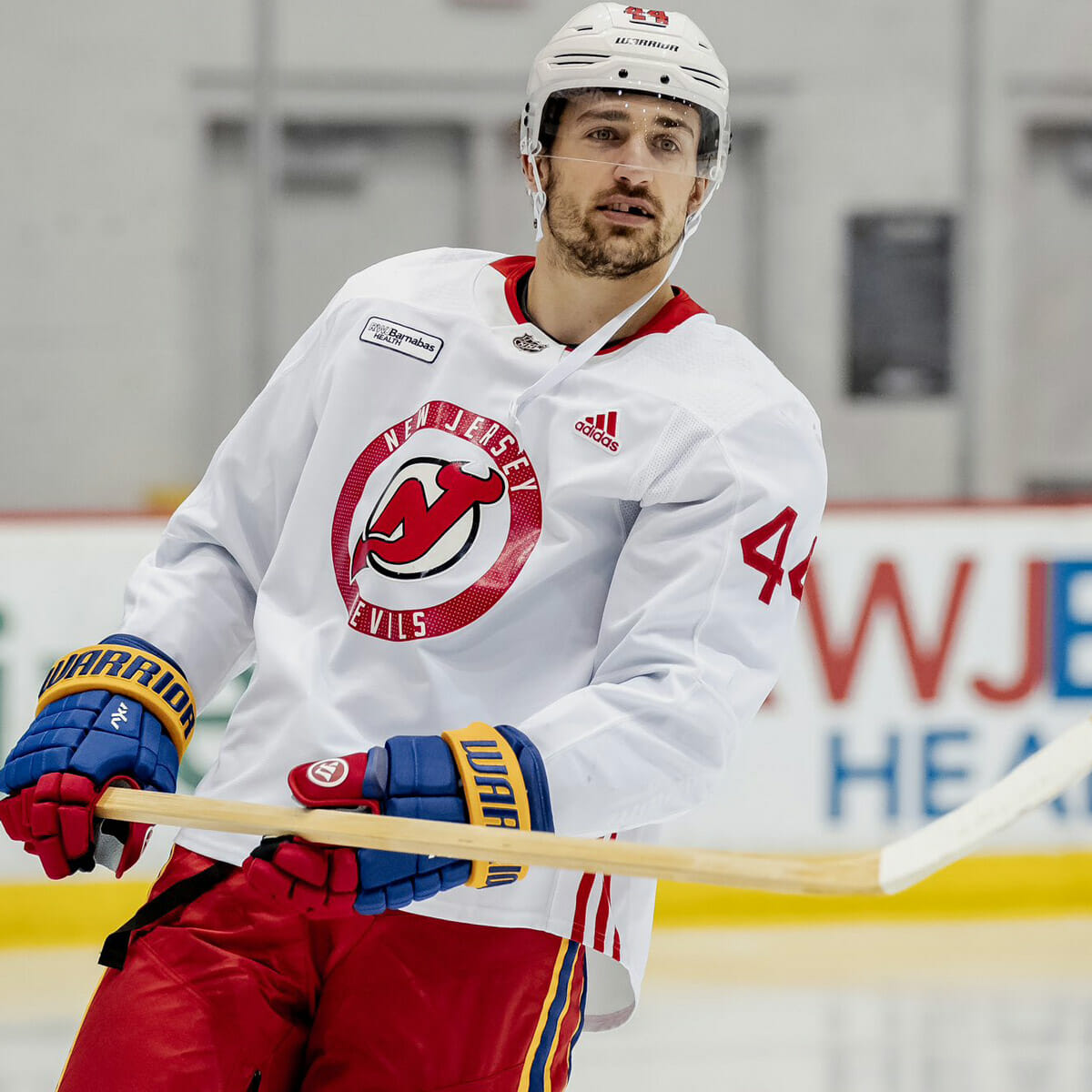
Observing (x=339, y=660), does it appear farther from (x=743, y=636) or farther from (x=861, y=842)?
(x=861, y=842)

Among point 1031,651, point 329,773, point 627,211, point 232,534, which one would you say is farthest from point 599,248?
point 1031,651

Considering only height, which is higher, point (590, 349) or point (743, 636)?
point (590, 349)

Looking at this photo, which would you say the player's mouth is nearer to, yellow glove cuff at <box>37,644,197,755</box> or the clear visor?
the clear visor

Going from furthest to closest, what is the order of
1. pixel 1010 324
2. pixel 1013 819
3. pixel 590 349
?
1. pixel 1010 324
2. pixel 590 349
3. pixel 1013 819

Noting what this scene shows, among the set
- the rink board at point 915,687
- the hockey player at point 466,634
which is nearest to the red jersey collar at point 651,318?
the hockey player at point 466,634

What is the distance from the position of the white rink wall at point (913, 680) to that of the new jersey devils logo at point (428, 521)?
7.43 ft

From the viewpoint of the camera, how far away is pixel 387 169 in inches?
190

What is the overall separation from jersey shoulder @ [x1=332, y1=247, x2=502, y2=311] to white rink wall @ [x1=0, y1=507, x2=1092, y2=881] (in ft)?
6.96

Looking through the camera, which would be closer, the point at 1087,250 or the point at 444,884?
the point at 444,884

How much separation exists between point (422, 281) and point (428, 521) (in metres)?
0.26

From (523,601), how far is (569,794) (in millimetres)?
182

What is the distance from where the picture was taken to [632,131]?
1.50m

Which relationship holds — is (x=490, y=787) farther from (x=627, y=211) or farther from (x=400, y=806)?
(x=627, y=211)

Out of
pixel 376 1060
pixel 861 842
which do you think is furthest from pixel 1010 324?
pixel 376 1060
